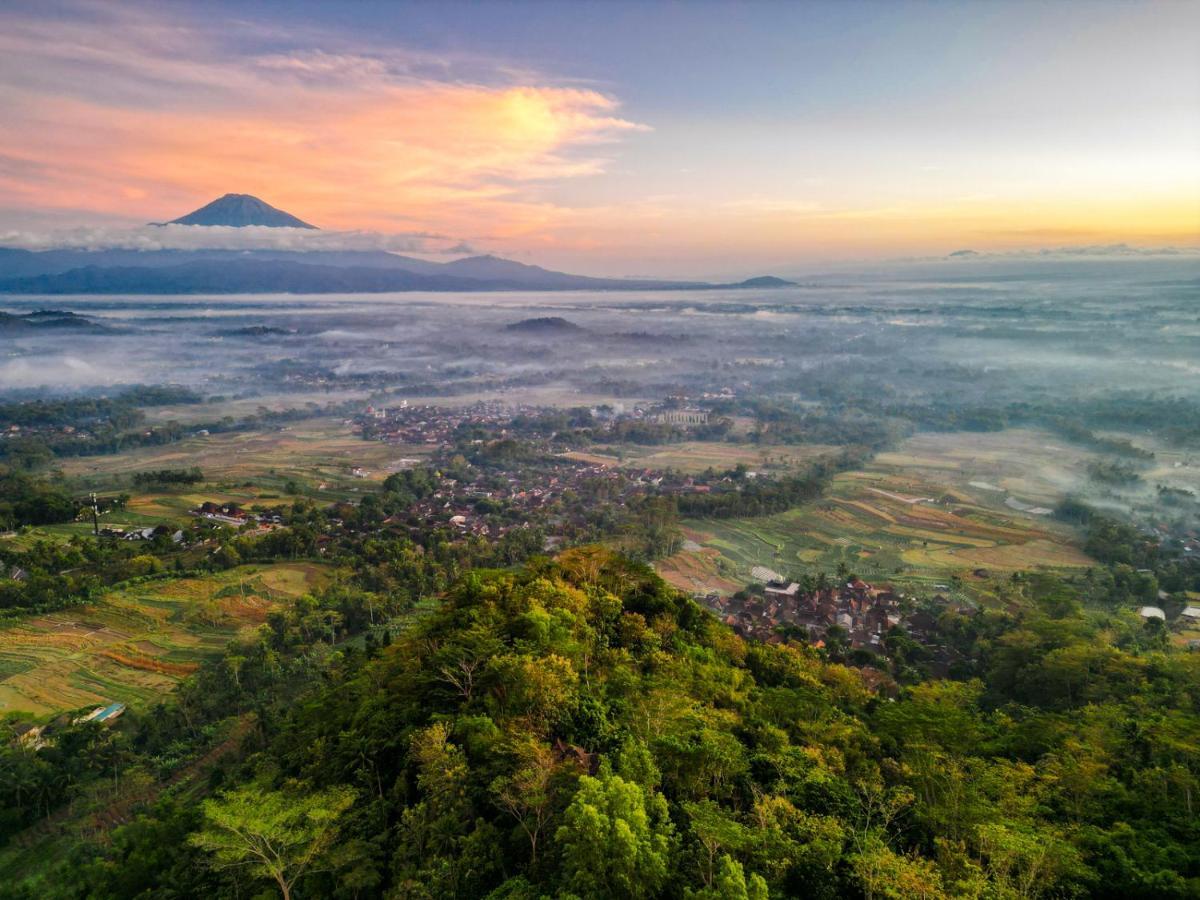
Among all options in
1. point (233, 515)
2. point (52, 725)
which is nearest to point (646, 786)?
point (52, 725)

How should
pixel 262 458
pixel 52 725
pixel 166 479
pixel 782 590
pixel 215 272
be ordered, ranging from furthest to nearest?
1. pixel 215 272
2. pixel 262 458
3. pixel 166 479
4. pixel 782 590
5. pixel 52 725

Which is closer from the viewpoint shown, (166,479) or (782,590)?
(782,590)

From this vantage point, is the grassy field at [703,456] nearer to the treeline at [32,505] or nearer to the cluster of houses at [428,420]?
the cluster of houses at [428,420]

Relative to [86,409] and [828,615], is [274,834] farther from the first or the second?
[86,409]

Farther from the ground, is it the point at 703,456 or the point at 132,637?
the point at 703,456

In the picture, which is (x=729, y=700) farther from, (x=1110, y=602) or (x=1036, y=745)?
(x=1110, y=602)

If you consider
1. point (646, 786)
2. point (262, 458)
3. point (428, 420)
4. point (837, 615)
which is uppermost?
point (646, 786)
